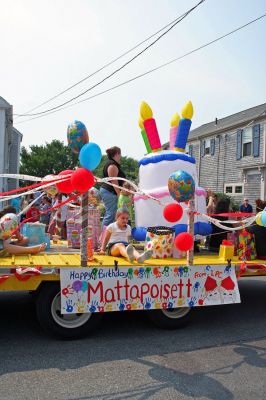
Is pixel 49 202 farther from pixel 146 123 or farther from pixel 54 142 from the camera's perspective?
pixel 54 142

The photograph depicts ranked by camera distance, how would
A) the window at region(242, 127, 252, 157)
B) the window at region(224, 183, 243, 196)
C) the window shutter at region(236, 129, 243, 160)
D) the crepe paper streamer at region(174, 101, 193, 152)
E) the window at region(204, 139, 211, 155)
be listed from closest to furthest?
the crepe paper streamer at region(174, 101, 193, 152) → the window at region(242, 127, 252, 157) → the window at region(224, 183, 243, 196) → the window shutter at region(236, 129, 243, 160) → the window at region(204, 139, 211, 155)

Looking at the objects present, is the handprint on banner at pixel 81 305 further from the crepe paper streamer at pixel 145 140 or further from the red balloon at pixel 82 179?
the crepe paper streamer at pixel 145 140

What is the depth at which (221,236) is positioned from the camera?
6.28m

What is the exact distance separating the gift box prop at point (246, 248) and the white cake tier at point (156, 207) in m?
0.92

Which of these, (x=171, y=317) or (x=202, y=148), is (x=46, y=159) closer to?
(x=202, y=148)

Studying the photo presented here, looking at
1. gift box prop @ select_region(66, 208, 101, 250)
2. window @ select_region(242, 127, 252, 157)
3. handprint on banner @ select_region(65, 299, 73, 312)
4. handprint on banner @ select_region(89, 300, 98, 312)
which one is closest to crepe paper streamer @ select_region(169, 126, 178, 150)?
gift box prop @ select_region(66, 208, 101, 250)

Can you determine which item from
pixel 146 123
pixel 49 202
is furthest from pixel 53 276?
pixel 49 202

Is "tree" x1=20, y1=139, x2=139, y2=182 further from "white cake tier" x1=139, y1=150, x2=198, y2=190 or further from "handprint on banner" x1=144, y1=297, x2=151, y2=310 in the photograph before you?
"handprint on banner" x1=144, y1=297, x2=151, y2=310

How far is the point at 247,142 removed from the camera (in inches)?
866

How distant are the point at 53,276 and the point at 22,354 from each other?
774mm

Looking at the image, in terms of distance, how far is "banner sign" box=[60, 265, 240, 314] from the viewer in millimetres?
4121

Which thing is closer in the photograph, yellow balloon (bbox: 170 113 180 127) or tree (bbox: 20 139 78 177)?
yellow balloon (bbox: 170 113 180 127)

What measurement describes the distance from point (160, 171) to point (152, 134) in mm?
816

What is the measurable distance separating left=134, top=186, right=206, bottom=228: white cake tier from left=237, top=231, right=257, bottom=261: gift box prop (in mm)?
921
